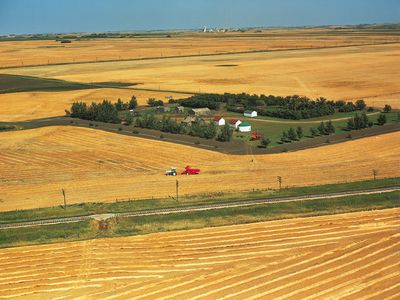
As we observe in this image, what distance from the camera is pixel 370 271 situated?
96.0 feet

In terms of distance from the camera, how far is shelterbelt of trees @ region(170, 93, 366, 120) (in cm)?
7962

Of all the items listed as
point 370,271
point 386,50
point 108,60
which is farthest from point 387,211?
point 386,50

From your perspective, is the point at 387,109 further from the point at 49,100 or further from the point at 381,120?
the point at 49,100

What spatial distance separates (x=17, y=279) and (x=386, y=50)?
184 metres

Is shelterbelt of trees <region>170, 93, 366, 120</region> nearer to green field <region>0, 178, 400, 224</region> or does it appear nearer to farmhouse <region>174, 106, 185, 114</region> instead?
farmhouse <region>174, 106, 185, 114</region>

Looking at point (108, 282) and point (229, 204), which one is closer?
point (108, 282)

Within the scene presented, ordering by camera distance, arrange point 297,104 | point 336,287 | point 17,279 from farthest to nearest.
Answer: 1. point 297,104
2. point 17,279
3. point 336,287

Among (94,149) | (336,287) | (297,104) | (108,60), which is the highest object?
(108,60)

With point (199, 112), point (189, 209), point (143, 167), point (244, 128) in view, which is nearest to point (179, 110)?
point (199, 112)

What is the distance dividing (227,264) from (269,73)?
110 meters

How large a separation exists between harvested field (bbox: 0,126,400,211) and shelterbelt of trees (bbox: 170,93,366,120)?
16652 mm

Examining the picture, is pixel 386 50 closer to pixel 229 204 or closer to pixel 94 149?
pixel 94 149

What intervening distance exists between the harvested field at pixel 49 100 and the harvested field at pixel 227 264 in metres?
56.4

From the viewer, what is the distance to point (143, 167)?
54.3 meters
